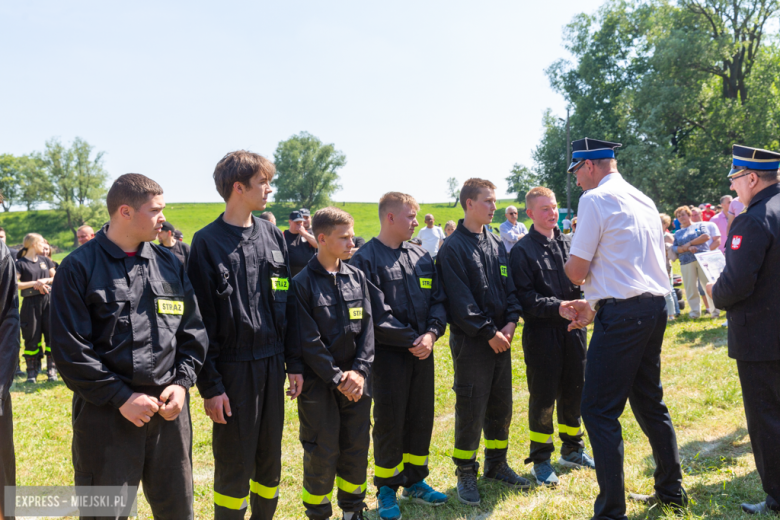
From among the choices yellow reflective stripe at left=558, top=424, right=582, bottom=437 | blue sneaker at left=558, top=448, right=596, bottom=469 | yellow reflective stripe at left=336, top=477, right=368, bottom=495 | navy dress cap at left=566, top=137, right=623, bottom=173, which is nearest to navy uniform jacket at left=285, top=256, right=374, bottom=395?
yellow reflective stripe at left=336, top=477, right=368, bottom=495

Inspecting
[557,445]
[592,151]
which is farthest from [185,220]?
[592,151]

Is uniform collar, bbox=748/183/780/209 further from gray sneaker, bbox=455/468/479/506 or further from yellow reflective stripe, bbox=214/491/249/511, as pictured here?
yellow reflective stripe, bbox=214/491/249/511

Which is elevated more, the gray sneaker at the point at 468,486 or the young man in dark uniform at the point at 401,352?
the young man in dark uniform at the point at 401,352

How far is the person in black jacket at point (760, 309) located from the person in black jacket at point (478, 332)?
1.60 m

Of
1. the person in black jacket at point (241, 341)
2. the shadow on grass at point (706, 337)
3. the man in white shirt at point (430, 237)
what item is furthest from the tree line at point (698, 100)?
the person in black jacket at point (241, 341)

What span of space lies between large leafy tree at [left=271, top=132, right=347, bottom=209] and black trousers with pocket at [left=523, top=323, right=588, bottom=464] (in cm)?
7496

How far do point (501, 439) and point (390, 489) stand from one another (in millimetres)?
1056

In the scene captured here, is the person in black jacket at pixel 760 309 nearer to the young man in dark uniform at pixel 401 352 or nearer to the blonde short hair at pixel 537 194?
the blonde short hair at pixel 537 194

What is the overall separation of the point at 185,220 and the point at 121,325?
6643 centimetres

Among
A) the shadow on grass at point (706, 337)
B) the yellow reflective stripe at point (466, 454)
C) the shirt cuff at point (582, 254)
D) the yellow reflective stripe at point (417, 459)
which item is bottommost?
the shadow on grass at point (706, 337)

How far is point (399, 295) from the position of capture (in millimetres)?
4246

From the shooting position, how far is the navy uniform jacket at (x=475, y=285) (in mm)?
4293

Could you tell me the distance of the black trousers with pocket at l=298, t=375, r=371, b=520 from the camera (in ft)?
11.9

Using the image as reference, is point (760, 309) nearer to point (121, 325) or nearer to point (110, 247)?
point (121, 325)
